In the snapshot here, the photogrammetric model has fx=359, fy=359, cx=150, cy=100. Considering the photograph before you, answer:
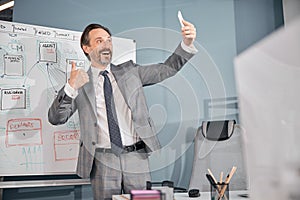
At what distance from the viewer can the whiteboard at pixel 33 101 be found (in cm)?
216

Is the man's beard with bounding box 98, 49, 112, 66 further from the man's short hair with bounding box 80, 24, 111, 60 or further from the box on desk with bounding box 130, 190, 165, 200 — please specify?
the box on desk with bounding box 130, 190, 165, 200

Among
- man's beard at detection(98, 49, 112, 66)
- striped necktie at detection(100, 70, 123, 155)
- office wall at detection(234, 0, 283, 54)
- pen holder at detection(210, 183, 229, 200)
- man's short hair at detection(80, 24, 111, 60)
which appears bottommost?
pen holder at detection(210, 183, 229, 200)

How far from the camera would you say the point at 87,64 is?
2402 millimetres

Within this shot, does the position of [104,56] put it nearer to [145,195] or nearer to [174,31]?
[174,31]

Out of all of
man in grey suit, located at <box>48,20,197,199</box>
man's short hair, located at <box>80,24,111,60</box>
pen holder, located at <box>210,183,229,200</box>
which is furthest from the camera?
man's short hair, located at <box>80,24,111,60</box>

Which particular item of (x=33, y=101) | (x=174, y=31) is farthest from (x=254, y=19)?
(x=33, y=101)

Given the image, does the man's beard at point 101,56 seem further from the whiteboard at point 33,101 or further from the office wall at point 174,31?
the office wall at point 174,31

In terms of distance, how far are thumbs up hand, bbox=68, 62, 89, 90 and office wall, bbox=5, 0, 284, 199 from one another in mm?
430

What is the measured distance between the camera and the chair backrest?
7.43 feet

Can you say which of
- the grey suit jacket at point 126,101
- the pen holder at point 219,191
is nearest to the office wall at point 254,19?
the grey suit jacket at point 126,101

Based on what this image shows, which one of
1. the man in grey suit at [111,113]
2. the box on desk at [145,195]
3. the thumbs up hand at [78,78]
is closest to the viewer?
the box on desk at [145,195]

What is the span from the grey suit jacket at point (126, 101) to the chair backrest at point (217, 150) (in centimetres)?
31

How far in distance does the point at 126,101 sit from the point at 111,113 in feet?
0.42

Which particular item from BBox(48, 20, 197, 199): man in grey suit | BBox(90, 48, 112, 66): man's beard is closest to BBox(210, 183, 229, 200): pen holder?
BBox(48, 20, 197, 199): man in grey suit
